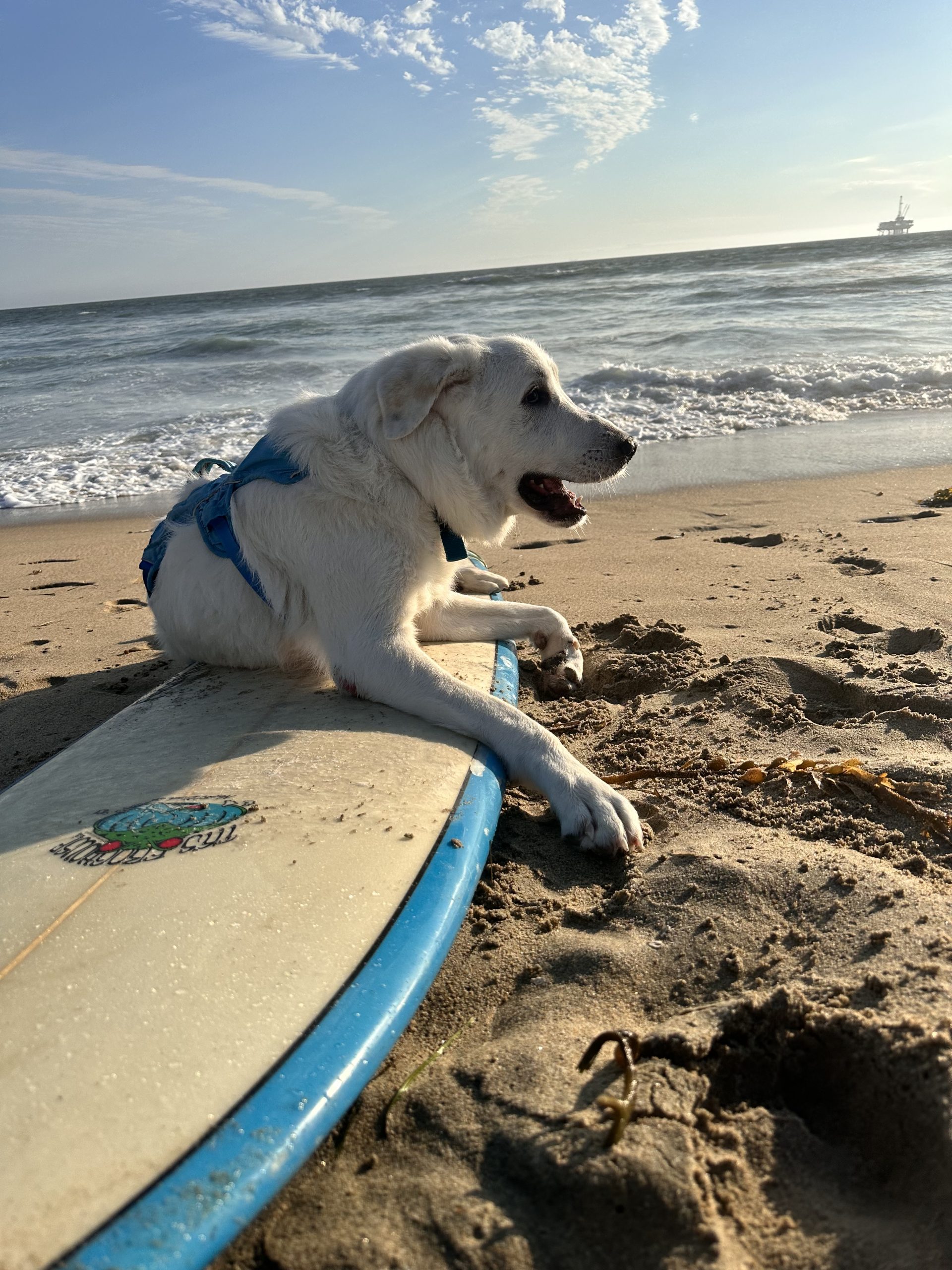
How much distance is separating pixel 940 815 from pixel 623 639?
2.11 metres

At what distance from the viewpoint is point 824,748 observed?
3.20 metres

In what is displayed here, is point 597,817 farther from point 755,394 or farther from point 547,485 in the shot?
point 755,394

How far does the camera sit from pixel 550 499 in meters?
3.88

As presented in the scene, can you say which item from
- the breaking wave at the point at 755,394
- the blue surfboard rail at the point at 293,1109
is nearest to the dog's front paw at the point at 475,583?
the blue surfboard rail at the point at 293,1109

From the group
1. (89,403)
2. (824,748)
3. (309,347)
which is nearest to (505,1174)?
(824,748)

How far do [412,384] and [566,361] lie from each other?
13.8 metres

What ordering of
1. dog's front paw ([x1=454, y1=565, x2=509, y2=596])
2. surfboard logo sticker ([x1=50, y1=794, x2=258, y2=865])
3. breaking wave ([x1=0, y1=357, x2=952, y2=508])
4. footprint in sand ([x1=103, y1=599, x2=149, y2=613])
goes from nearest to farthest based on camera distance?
surfboard logo sticker ([x1=50, y1=794, x2=258, y2=865]), dog's front paw ([x1=454, y1=565, x2=509, y2=596]), footprint in sand ([x1=103, y1=599, x2=149, y2=613]), breaking wave ([x1=0, y1=357, x2=952, y2=508])

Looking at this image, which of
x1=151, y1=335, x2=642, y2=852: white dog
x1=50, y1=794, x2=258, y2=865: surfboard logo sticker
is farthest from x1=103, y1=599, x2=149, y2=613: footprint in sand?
x1=50, y1=794, x2=258, y2=865: surfboard logo sticker

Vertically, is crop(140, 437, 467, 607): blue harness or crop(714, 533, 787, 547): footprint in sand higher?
crop(140, 437, 467, 607): blue harness

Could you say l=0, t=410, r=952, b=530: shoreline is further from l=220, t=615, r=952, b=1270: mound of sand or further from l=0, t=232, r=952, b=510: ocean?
l=220, t=615, r=952, b=1270: mound of sand

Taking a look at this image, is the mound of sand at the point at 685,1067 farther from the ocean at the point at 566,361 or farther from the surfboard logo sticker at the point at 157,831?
the ocean at the point at 566,361

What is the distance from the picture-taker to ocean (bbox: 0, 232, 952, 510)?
38.7 feet

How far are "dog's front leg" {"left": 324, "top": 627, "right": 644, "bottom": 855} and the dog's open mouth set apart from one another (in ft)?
2.85

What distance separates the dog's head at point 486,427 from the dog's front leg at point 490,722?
2.30 ft
